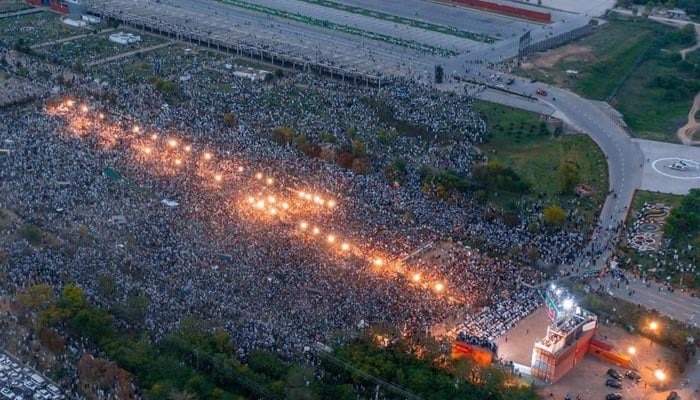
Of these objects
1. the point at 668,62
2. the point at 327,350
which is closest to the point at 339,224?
the point at 327,350

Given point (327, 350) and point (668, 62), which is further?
point (668, 62)

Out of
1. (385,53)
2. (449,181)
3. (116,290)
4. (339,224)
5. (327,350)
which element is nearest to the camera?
(327,350)

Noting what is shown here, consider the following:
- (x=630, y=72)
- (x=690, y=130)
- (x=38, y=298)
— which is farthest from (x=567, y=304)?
(x=630, y=72)

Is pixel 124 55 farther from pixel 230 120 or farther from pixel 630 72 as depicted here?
pixel 630 72

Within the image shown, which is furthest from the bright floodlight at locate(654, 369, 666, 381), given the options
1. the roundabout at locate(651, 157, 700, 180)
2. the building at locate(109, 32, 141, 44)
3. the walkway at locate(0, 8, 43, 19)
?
the walkway at locate(0, 8, 43, 19)

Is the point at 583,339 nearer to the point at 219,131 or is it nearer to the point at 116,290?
the point at 116,290

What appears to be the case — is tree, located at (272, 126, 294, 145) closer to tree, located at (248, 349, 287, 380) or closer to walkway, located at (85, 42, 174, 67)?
tree, located at (248, 349, 287, 380)

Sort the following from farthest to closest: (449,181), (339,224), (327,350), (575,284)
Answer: (449,181), (339,224), (575,284), (327,350)

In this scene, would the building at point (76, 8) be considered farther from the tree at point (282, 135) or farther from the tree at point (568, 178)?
the tree at point (568, 178)
